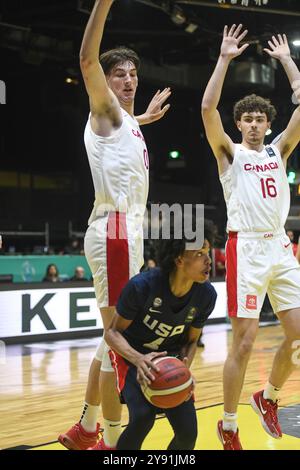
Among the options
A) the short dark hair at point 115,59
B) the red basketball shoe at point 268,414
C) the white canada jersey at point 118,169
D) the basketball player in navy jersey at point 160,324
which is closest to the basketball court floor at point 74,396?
the red basketball shoe at point 268,414

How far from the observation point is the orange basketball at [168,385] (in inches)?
132

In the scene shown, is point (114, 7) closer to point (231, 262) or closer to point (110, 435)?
point (231, 262)

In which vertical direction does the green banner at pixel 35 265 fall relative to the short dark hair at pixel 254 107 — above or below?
below

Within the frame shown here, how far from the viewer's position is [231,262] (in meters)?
4.61

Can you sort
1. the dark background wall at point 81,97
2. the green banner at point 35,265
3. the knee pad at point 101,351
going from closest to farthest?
1. the knee pad at point 101,351
2. the green banner at point 35,265
3. the dark background wall at point 81,97

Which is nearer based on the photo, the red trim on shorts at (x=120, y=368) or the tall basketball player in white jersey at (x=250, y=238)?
the red trim on shorts at (x=120, y=368)

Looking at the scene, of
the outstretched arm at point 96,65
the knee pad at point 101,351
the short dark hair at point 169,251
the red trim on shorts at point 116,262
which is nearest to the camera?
the short dark hair at point 169,251

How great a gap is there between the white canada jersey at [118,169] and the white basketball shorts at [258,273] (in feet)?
2.63

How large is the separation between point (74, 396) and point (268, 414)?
231 centimetres

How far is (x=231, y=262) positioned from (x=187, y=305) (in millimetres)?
1025

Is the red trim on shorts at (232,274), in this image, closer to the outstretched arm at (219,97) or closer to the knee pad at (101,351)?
the outstretched arm at (219,97)

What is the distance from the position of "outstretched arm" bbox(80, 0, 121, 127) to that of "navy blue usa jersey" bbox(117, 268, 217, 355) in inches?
35.4

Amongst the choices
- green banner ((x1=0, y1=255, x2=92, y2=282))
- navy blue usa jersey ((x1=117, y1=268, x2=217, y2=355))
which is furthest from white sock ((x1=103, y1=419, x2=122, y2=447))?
green banner ((x1=0, y1=255, x2=92, y2=282))

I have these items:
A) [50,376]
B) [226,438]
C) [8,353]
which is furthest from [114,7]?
[226,438]
